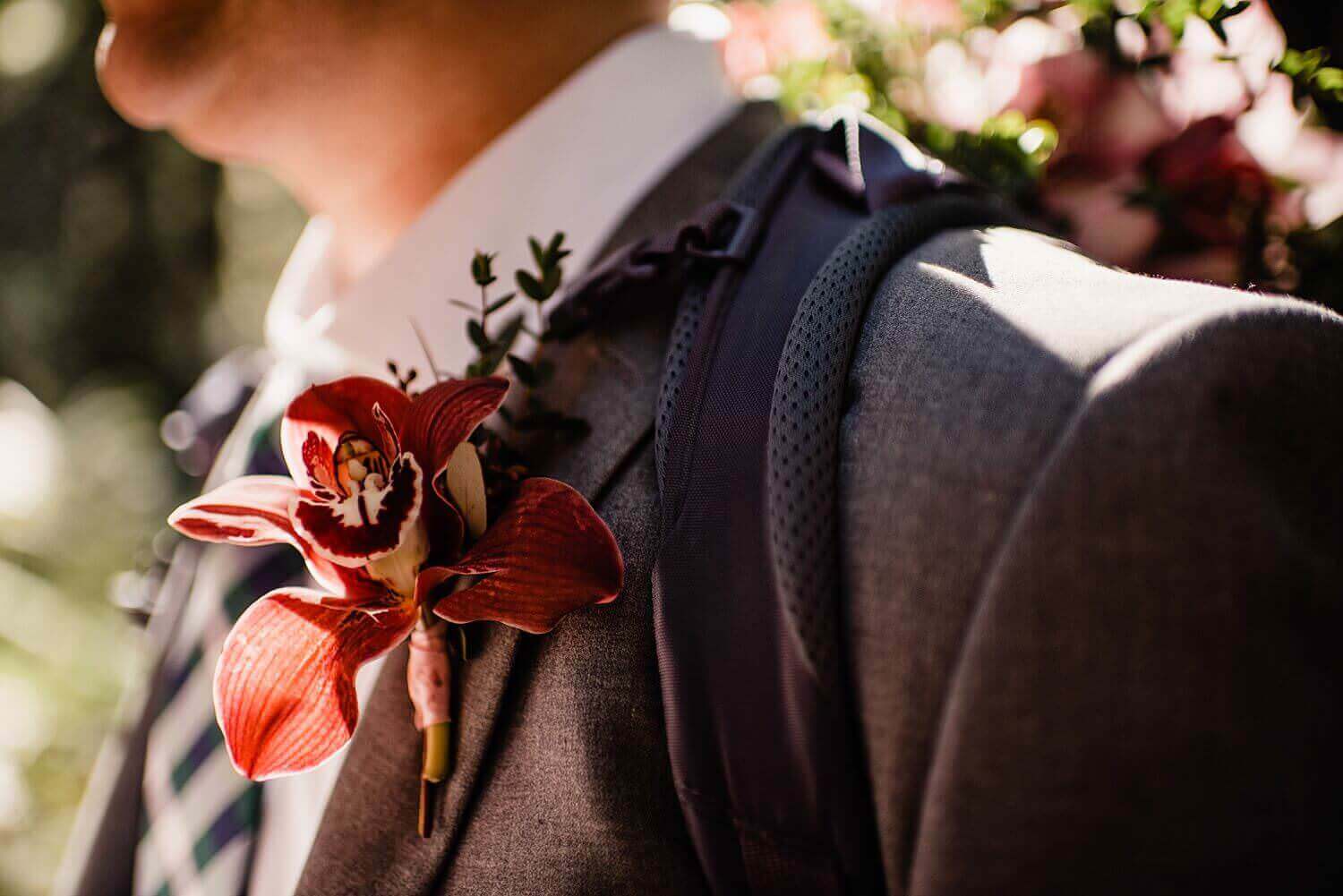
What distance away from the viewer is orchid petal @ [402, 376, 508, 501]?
461 mm

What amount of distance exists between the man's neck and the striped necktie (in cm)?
28

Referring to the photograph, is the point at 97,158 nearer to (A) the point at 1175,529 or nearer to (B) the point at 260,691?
(B) the point at 260,691

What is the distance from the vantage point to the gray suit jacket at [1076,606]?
13.1 inches

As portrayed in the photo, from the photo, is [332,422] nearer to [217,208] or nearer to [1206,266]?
[1206,266]

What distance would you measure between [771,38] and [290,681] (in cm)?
94

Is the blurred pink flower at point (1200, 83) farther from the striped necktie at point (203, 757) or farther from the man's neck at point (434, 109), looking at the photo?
the striped necktie at point (203, 757)

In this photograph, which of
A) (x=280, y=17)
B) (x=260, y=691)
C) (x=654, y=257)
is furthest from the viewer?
(x=280, y=17)

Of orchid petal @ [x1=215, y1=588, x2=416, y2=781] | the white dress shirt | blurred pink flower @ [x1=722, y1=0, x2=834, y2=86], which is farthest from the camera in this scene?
blurred pink flower @ [x1=722, y1=0, x2=834, y2=86]

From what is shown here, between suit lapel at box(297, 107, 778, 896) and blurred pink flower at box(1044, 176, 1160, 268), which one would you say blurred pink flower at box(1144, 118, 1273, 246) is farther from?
suit lapel at box(297, 107, 778, 896)

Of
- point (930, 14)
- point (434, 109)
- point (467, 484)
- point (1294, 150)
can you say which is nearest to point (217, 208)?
point (434, 109)

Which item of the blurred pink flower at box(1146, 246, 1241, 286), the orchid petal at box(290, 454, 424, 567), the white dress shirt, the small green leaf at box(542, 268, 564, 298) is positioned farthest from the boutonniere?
the blurred pink flower at box(1146, 246, 1241, 286)

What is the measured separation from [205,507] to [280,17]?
1.63 ft

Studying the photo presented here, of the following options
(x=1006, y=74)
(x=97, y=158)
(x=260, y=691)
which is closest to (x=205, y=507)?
(x=260, y=691)

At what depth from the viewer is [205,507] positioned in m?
0.47
